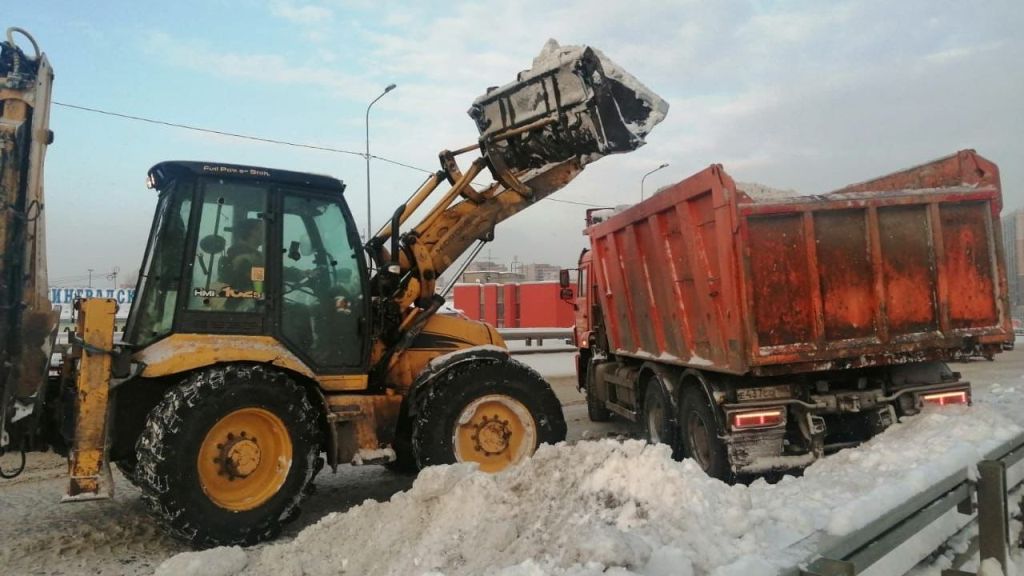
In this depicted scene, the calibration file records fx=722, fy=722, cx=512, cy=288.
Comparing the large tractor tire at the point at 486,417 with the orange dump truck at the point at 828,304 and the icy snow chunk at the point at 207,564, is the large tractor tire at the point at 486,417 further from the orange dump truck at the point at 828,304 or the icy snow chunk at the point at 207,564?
the icy snow chunk at the point at 207,564

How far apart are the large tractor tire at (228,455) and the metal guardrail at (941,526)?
342 centimetres

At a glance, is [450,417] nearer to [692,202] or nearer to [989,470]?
[692,202]

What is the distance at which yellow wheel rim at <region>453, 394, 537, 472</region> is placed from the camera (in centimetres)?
555

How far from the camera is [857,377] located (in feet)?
18.2

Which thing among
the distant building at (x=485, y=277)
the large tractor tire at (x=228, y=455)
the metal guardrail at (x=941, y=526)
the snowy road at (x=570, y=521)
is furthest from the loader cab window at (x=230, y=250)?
the distant building at (x=485, y=277)

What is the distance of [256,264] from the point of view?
5188mm

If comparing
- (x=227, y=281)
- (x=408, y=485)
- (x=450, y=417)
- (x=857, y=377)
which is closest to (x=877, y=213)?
(x=857, y=377)

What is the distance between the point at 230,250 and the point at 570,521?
331 centimetres

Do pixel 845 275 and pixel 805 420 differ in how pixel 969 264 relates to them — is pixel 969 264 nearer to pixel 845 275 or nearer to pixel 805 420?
pixel 845 275

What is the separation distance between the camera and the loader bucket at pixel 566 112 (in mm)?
5941

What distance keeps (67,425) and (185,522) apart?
3.23 ft

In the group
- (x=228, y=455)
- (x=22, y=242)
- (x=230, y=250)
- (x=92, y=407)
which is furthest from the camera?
(x=230, y=250)

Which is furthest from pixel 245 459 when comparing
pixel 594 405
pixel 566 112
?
pixel 594 405

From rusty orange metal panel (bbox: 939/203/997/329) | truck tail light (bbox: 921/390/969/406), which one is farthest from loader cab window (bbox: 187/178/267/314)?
rusty orange metal panel (bbox: 939/203/997/329)
